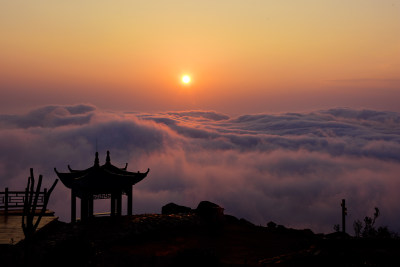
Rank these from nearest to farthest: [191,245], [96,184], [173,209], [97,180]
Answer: [191,245]
[96,184]
[97,180]
[173,209]

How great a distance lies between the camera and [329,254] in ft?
62.7

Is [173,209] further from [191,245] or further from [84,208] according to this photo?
[191,245]

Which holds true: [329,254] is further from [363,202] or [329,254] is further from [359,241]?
[363,202]

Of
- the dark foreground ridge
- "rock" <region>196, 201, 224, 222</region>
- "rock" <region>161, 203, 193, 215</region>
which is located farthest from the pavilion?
"rock" <region>161, 203, 193, 215</region>

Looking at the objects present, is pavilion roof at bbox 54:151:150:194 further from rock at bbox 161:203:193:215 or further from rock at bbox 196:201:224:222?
rock at bbox 161:203:193:215

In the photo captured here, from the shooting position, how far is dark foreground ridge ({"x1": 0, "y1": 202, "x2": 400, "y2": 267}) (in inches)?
737

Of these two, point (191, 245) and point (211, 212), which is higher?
point (211, 212)

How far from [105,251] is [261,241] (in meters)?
9.20

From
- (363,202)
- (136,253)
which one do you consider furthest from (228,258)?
(363,202)

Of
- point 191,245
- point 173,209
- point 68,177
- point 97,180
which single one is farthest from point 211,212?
point 68,177

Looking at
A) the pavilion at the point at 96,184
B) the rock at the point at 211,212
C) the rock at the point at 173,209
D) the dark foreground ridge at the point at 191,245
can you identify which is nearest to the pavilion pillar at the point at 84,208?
the pavilion at the point at 96,184

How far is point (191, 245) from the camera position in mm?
25297

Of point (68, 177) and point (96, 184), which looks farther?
point (68, 177)

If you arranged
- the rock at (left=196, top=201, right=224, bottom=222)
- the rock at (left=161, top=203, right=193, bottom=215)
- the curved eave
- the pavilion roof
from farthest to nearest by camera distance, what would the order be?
the rock at (left=161, top=203, right=193, bottom=215) < the rock at (left=196, top=201, right=224, bottom=222) < the curved eave < the pavilion roof
